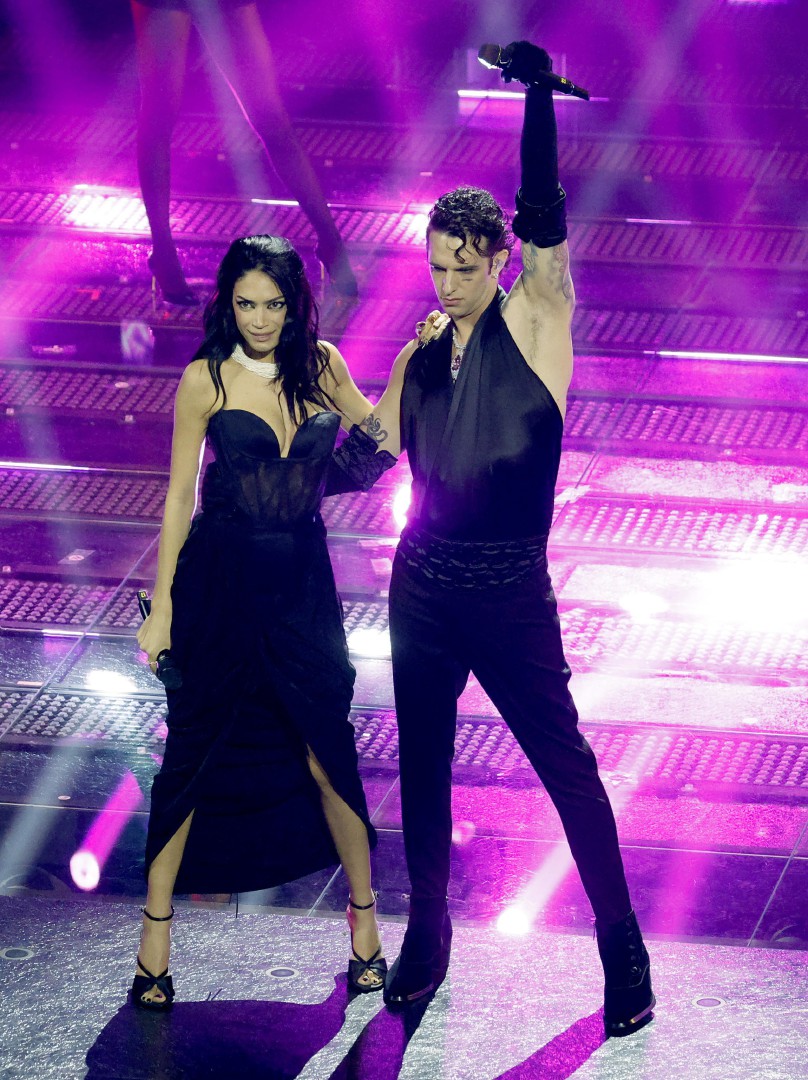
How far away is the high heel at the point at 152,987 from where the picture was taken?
2779 mm

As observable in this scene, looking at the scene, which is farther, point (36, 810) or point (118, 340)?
point (118, 340)

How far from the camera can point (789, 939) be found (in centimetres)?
308

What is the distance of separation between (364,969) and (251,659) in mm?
585

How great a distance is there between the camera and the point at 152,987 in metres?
2.79

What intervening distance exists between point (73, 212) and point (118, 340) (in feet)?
2.32

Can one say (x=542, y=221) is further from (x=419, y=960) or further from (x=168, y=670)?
(x=419, y=960)

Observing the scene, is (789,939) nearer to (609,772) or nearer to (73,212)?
(609,772)

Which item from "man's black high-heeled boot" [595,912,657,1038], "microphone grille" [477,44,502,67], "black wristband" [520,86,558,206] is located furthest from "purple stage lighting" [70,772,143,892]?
"microphone grille" [477,44,502,67]

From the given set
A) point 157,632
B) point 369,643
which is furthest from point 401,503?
point 157,632

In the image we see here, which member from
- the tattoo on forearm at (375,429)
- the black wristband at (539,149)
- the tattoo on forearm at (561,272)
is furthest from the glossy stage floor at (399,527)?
the black wristband at (539,149)

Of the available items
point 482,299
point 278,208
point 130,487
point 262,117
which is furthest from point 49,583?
point 482,299

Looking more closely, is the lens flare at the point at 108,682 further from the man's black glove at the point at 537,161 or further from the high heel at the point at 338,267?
the man's black glove at the point at 537,161

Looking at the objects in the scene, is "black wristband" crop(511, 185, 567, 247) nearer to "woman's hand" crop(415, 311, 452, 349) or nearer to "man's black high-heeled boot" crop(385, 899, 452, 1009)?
"woman's hand" crop(415, 311, 452, 349)

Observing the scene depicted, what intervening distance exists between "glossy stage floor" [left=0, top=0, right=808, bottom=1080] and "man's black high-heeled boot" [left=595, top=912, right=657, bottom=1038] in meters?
0.04
